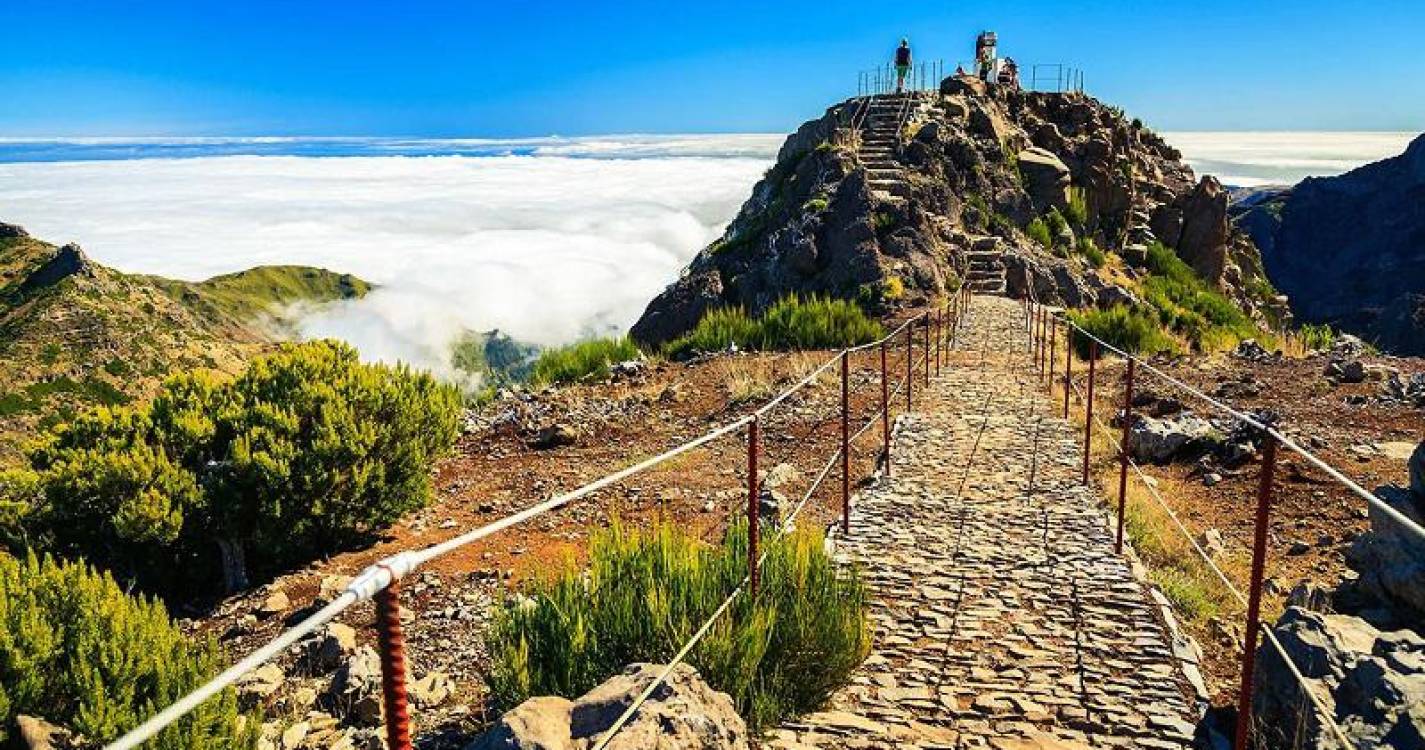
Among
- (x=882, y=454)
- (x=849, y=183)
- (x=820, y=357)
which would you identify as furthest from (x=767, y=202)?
(x=882, y=454)

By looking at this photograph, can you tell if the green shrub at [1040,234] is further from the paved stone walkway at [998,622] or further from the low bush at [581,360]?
the paved stone walkway at [998,622]

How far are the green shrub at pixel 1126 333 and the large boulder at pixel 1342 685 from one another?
561 inches

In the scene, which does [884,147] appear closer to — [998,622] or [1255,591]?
[998,622]

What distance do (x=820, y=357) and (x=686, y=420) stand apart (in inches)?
170

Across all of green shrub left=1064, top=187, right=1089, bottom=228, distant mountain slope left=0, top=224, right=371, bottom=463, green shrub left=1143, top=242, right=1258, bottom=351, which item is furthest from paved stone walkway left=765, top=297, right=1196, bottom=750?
distant mountain slope left=0, top=224, right=371, bottom=463

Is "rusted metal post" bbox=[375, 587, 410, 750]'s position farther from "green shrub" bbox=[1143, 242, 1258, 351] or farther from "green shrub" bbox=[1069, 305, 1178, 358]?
"green shrub" bbox=[1143, 242, 1258, 351]

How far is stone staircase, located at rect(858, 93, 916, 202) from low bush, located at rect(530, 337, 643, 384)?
9.54m

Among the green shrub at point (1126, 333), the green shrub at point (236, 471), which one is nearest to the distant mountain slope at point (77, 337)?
the green shrub at point (236, 471)

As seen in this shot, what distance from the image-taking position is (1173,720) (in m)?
4.62

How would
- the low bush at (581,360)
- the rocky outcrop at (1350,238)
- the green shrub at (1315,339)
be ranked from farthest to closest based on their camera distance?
1. the rocky outcrop at (1350,238)
2. the green shrub at (1315,339)
3. the low bush at (581,360)

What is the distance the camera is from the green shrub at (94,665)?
14.2 ft

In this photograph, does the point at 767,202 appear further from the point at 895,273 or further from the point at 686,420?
the point at 686,420

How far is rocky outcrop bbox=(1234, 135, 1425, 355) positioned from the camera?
360 feet

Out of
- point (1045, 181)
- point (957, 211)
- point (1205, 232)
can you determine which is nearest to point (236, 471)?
point (957, 211)
